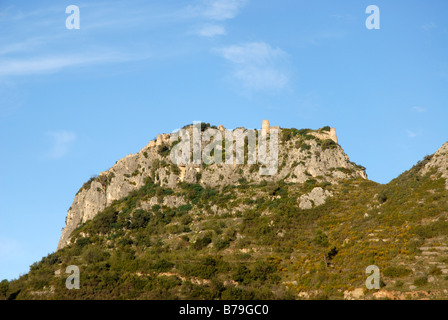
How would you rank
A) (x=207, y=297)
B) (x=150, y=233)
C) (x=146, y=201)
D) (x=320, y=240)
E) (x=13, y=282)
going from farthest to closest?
(x=146, y=201) < (x=150, y=233) < (x=13, y=282) < (x=320, y=240) < (x=207, y=297)

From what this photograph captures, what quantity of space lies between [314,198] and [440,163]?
18.9 meters

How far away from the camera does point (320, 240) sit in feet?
281

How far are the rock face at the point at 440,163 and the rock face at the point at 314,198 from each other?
15.1 metres

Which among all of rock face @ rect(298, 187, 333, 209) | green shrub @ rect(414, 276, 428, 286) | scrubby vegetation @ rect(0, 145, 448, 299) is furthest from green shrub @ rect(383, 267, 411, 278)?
rock face @ rect(298, 187, 333, 209)

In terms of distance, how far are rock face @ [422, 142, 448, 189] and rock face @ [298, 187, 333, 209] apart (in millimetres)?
15094

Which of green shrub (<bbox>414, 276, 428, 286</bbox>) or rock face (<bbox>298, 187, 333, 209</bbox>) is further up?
rock face (<bbox>298, 187, 333, 209</bbox>)

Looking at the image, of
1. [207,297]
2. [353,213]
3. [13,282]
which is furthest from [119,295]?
[353,213]
